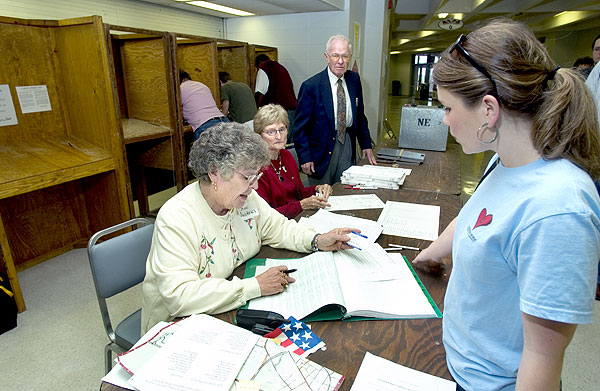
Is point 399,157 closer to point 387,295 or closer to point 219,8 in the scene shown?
point 387,295

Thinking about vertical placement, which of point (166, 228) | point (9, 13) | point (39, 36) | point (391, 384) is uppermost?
point (9, 13)

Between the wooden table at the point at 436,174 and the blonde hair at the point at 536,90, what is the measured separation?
5.21 feet

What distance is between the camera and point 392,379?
834mm

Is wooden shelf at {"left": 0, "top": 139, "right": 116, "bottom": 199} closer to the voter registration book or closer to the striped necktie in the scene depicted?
the striped necktie

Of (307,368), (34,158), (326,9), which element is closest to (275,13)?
(326,9)

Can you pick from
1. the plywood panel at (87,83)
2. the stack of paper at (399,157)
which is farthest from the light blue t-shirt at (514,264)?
the plywood panel at (87,83)

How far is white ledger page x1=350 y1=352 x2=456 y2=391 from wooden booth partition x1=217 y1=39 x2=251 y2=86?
4354mm

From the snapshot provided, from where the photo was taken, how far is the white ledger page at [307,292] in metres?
1.05

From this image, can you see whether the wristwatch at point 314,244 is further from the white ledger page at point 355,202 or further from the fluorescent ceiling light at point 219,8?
the fluorescent ceiling light at point 219,8

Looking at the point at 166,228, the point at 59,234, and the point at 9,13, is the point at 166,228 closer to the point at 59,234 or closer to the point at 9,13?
the point at 59,234

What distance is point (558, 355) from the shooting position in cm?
60

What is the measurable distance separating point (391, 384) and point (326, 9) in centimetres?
501

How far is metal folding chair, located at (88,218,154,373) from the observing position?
1426 millimetres

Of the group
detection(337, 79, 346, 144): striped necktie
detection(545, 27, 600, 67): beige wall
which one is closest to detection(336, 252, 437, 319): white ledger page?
detection(337, 79, 346, 144): striped necktie
